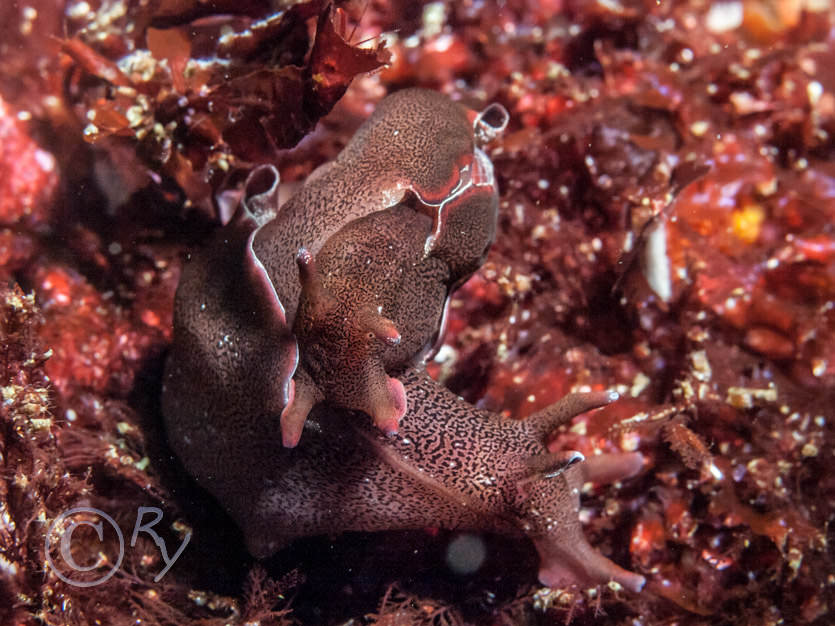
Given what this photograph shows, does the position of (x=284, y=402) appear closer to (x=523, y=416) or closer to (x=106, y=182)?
(x=523, y=416)

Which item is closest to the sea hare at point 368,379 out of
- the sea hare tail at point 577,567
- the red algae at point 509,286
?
the sea hare tail at point 577,567

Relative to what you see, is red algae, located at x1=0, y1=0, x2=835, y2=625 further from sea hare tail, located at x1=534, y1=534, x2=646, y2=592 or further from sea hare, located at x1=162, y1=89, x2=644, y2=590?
sea hare, located at x1=162, y1=89, x2=644, y2=590

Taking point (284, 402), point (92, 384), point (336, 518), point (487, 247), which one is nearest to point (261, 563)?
point (336, 518)

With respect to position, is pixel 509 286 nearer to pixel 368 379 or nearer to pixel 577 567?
pixel 368 379

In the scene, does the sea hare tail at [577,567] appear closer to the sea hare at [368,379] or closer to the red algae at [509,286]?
the sea hare at [368,379]

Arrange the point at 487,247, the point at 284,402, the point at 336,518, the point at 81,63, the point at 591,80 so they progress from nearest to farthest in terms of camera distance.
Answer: the point at 284,402, the point at 336,518, the point at 487,247, the point at 81,63, the point at 591,80
